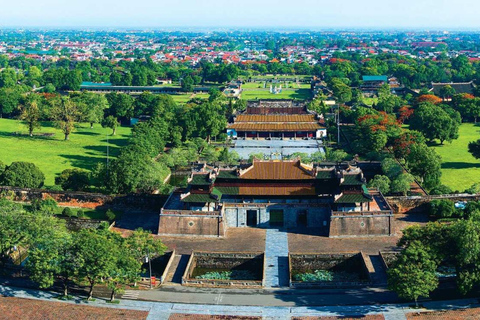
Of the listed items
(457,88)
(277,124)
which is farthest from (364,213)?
(457,88)

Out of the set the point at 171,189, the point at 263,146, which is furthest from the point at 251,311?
the point at 263,146

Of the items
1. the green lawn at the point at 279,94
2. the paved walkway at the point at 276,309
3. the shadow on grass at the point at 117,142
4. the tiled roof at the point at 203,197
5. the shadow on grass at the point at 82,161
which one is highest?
the green lawn at the point at 279,94

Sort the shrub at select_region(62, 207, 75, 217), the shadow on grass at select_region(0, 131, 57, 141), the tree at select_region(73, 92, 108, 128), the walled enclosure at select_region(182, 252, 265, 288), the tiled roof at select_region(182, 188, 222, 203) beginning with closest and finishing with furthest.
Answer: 1. the walled enclosure at select_region(182, 252, 265, 288)
2. the tiled roof at select_region(182, 188, 222, 203)
3. the shrub at select_region(62, 207, 75, 217)
4. the shadow on grass at select_region(0, 131, 57, 141)
5. the tree at select_region(73, 92, 108, 128)

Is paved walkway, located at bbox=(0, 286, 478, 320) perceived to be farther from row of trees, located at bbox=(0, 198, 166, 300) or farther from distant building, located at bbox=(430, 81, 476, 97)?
distant building, located at bbox=(430, 81, 476, 97)

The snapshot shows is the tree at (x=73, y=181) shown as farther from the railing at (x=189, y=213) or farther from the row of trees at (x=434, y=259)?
the row of trees at (x=434, y=259)

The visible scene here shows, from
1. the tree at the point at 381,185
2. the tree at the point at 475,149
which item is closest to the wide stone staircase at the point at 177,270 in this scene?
the tree at the point at 381,185

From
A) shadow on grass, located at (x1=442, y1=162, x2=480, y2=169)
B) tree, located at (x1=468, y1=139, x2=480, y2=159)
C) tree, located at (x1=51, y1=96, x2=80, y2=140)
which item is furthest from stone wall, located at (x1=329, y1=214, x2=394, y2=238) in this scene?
tree, located at (x1=51, y1=96, x2=80, y2=140)

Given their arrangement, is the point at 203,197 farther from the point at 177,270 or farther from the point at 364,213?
the point at 364,213

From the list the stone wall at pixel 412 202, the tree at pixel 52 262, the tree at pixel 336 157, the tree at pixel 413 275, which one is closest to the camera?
the tree at pixel 413 275
